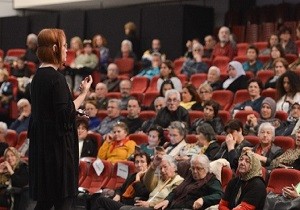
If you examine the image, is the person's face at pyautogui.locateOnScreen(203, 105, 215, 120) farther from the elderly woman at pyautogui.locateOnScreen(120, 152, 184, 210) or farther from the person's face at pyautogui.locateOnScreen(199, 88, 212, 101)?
the elderly woman at pyautogui.locateOnScreen(120, 152, 184, 210)

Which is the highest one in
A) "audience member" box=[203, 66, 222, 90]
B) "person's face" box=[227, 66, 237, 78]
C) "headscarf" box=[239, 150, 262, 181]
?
"person's face" box=[227, 66, 237, 78]

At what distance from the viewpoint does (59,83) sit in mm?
3672

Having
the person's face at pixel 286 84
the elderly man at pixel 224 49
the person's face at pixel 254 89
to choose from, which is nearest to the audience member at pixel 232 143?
the person's face at pixel 286 84

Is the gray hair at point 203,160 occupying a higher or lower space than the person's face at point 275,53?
lower

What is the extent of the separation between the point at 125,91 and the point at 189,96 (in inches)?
49.2

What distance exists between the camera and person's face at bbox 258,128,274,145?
702 centimetres

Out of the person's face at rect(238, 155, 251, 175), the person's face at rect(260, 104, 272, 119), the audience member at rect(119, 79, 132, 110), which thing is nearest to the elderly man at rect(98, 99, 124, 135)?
the audience member at rect(119, 79, 132, 110)

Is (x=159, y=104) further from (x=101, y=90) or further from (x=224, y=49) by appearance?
(x=224, y=49)

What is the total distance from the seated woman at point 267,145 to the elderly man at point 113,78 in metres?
4.14

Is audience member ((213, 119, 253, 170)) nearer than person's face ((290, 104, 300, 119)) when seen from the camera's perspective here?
Yes

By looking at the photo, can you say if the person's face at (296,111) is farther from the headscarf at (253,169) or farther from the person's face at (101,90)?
the person's face at (101,90)

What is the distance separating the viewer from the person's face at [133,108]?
919 centimetres

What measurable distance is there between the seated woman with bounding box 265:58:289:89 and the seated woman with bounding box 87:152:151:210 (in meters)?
1.90

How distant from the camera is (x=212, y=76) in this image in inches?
374
